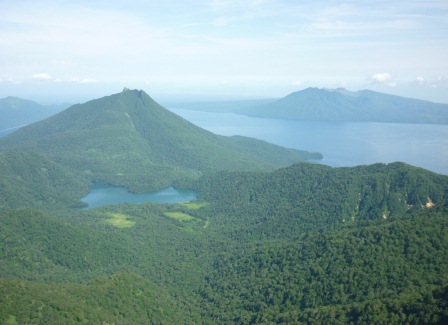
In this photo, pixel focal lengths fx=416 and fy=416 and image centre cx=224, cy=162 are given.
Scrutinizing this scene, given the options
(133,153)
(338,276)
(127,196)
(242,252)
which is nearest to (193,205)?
(127,196)

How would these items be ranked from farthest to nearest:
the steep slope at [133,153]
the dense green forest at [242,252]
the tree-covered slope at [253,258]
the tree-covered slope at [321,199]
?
1. the steep slope at [133,153]
2. the tree-covered slope at [321,199]
3. the dense green forest at [242,252]
4. the tree-covered slope at [253,258]

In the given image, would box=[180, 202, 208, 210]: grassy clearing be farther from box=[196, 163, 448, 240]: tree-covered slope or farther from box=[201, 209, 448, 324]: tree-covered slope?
box=[201, 209, 448, 324]: tree-covered slope

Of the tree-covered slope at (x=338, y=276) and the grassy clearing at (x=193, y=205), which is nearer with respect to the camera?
the tree-covered slope at (x=338, y=276)

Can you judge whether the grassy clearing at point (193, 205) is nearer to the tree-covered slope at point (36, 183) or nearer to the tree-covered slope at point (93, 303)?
the tree-covered slope at point (36, 183)

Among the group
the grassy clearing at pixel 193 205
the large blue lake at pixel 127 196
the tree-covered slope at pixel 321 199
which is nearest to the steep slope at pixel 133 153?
the large blue lake at pixel 127 196

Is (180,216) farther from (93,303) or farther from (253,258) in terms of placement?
(93,303)

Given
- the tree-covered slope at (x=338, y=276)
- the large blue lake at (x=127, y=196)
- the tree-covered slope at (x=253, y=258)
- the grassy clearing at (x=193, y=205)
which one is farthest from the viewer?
the large blue lake at (x=127, y=196)
